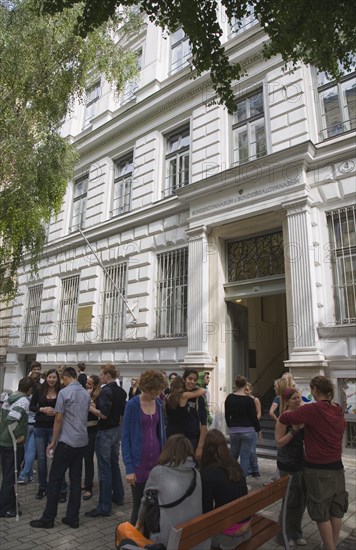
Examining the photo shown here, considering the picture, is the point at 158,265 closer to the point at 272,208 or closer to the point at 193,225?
the point at 193,225

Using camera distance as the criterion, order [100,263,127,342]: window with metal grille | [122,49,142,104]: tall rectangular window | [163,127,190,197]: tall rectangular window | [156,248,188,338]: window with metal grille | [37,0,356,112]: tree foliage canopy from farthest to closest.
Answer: [122,49,142,104]: tall rectangular window, [100,263,127,342]: window with metal grille, [163,127,190,197]: tall rectangular window, [156,248,188,338]: window with metal grille, [37,0,356,112]: tree foliage canopy

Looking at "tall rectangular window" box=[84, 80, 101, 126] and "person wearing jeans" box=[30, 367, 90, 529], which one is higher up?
"tall rectangular window" box=[84, 80, 101, 126]

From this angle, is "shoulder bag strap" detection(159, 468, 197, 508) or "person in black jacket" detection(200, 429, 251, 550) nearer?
"shoulder bag strap" detection(159, 468, 197, 508)

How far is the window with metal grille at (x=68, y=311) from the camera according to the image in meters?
15.5

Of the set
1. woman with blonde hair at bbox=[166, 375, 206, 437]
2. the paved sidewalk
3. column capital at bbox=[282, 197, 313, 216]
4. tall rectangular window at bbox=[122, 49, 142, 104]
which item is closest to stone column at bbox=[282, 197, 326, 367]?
column capital at bbox=[282, 197, 313, 216]

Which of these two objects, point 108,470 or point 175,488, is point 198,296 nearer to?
point 108,470

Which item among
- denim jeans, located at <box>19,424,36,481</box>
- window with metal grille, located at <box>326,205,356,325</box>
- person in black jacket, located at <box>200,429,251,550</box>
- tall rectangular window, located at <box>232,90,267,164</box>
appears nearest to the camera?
person in black jacket, located at <box>200,429,251,550</box>

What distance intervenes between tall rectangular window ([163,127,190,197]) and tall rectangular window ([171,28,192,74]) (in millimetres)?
2593

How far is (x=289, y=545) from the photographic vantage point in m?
4.16

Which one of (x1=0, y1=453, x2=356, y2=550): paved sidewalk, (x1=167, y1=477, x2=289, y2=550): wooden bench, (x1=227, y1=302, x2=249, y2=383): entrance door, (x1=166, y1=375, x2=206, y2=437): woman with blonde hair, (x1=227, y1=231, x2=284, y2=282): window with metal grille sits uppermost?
(x1=227, y1=231, x2=284, y2=282): window with metal grille

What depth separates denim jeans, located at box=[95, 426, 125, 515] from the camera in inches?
203

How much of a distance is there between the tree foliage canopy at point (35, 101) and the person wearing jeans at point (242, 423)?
6216mm

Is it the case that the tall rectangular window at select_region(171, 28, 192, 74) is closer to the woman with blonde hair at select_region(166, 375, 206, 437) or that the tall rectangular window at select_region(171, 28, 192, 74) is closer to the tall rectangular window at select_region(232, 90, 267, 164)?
the tall rectangular window at select_region(232, 90, 267, 164)

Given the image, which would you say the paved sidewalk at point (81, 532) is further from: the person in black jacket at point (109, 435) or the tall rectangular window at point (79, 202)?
the tall rectangular window at point (79, 202)
